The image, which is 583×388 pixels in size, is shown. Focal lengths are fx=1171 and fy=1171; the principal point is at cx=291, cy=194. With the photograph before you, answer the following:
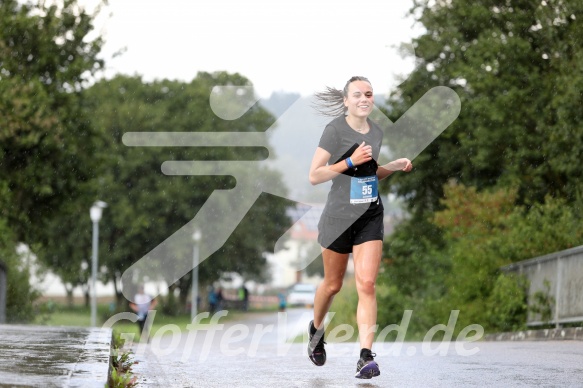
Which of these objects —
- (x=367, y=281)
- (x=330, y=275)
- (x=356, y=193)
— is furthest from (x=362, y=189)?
(x=330, y=275)

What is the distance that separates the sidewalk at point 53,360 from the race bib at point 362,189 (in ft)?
6.58

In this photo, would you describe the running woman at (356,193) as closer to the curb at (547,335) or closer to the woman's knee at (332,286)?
the woman's knee at (332,286)

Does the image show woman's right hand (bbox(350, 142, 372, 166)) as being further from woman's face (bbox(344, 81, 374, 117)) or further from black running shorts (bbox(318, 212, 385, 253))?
black running shorts (bbox(318, 212, 385, 253))

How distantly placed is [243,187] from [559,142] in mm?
14921

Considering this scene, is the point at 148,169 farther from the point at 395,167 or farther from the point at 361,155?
the point at 361,155

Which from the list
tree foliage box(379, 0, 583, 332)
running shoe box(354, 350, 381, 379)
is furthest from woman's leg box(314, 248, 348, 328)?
tree foliage box(379, 0, 583, 332)

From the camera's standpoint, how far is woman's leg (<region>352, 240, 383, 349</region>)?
8.03m

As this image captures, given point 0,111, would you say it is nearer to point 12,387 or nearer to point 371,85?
point 371,85

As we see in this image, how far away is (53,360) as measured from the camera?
7004 millimetres

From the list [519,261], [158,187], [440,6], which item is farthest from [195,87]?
[519,261]

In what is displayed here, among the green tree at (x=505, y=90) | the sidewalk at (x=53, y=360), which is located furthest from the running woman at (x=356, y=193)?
the green tree at (x=505, y=90)

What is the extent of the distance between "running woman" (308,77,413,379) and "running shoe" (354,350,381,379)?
0.30 feet

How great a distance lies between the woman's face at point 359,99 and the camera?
27.0 ft

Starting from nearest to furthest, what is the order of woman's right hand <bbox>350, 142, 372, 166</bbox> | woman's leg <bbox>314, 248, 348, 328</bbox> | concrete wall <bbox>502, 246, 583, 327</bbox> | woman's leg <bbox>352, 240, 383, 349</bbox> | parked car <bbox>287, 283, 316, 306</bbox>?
woman's right hand <bbox>350, 142, 372, 166</bbox> < woman's leg <bbox>352, 240, 383, 349</bbox> < woman's leg <bbox>314, 248, 348, 328</bbox> < concrete wall <bbox>502, 246, 583, 327</bbox> < parked car <bbox>287, 283, 316, 306</bbox>
